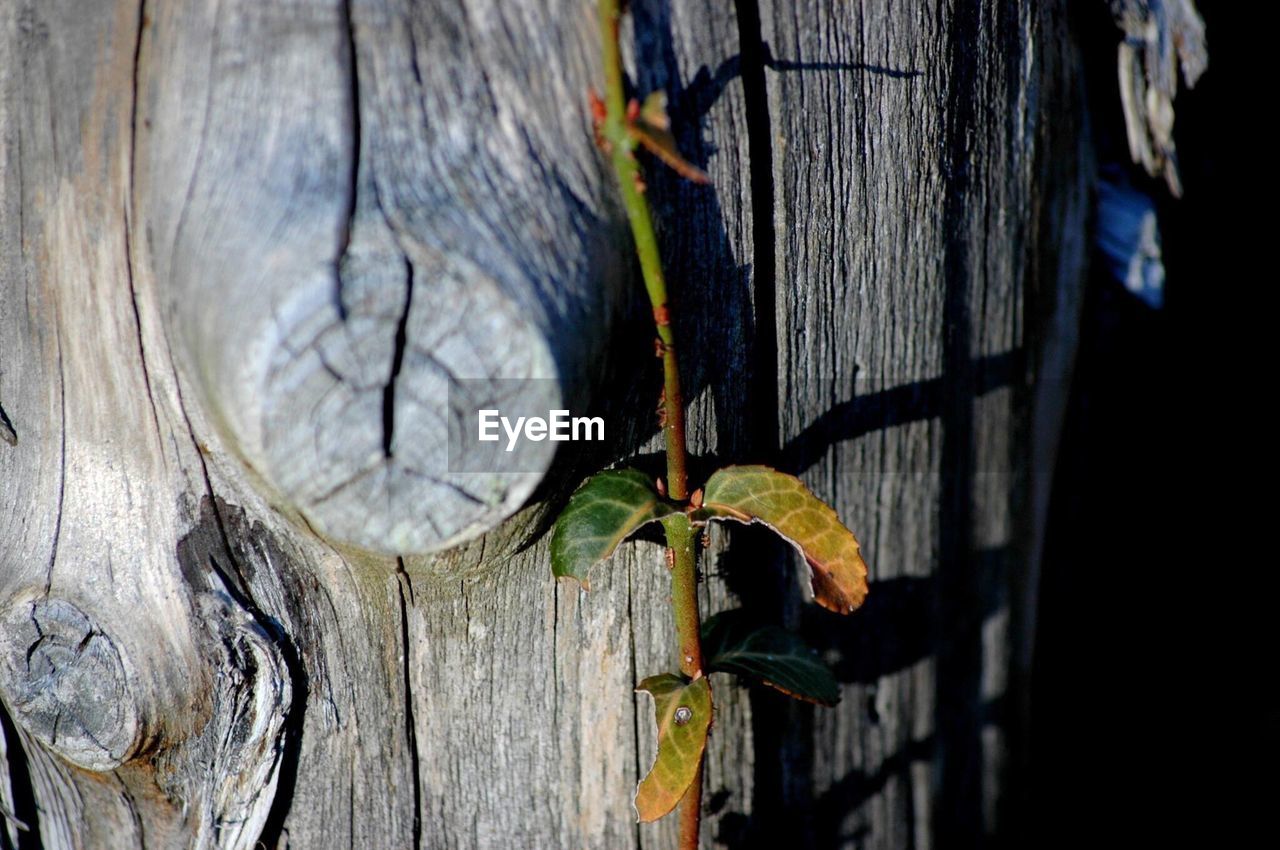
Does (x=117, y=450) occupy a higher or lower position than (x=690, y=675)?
higher

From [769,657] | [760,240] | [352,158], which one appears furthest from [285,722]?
[760,240]

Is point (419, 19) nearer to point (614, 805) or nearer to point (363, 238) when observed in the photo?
point (363, 238)

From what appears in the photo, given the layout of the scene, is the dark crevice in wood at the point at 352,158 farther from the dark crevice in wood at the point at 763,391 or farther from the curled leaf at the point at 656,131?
the dark crevice in wood at the point at 763,391

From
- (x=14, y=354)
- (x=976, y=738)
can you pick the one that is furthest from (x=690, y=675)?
(x=14, y=354)

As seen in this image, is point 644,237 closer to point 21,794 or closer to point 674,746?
point 674,746

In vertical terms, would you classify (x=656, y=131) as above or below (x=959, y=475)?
above

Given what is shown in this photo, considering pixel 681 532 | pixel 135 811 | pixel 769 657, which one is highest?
pixel 681 532

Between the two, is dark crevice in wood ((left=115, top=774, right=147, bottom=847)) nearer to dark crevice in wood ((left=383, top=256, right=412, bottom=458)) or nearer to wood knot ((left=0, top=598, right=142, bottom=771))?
wood knot ((left=0, top=598, right=142, bottom=771))
